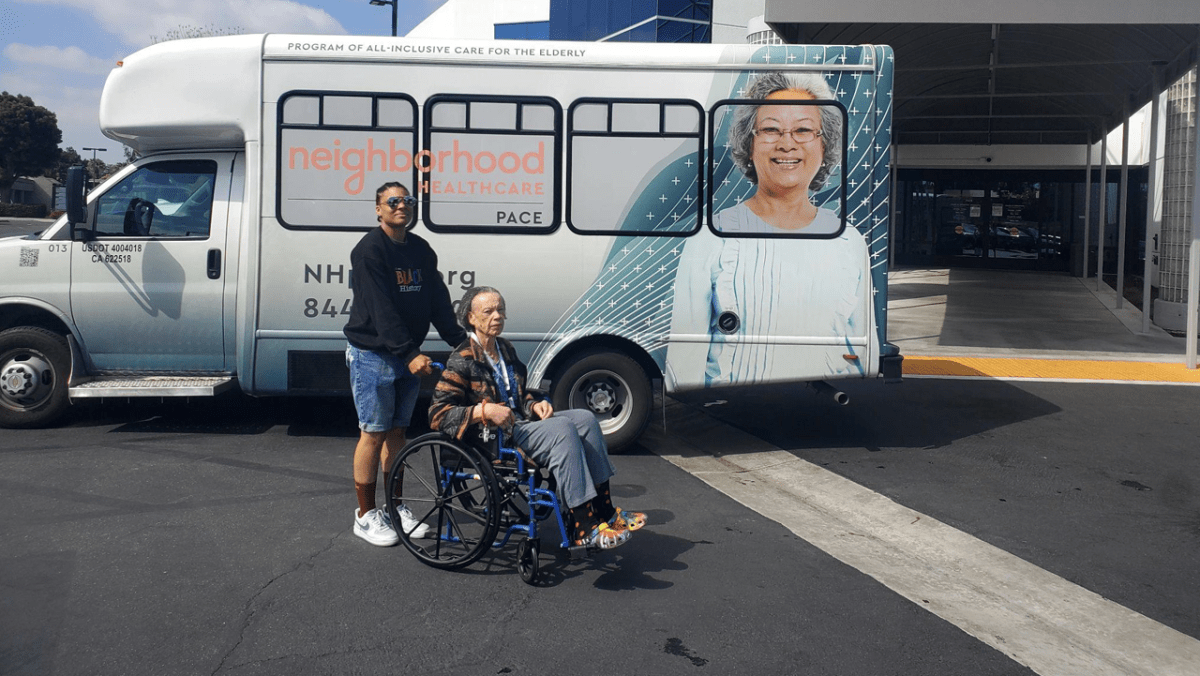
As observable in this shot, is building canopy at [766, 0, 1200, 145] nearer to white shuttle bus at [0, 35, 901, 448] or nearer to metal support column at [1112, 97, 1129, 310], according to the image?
metal support column at [1112, 97, 1129, 310]

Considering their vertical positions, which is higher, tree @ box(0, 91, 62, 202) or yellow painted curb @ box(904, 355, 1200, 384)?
tree @ box(0, 91, 62, 202)

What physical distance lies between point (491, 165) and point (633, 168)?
3.47ft

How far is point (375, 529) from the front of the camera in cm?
556

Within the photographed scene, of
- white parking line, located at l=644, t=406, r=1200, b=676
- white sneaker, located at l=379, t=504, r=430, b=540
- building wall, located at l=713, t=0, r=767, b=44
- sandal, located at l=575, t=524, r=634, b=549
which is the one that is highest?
building wall, located at l=713, t=0, r=767, b=44

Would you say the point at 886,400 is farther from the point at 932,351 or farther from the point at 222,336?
the point at 222,336

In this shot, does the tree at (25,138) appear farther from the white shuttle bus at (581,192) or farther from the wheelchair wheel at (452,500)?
the wheelchair wheel at (452,500)

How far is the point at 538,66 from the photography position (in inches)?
305

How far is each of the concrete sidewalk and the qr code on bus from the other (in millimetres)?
8653

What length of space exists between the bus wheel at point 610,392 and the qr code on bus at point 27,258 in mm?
4085

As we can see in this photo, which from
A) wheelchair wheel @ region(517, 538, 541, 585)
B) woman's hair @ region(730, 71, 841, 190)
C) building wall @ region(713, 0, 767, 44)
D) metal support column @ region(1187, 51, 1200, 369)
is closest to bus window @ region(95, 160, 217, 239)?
woman's hair @ region(730, 71, 841, 190)

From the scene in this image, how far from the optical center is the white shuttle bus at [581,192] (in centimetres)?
771

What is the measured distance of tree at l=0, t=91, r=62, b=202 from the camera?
6675 centimetres

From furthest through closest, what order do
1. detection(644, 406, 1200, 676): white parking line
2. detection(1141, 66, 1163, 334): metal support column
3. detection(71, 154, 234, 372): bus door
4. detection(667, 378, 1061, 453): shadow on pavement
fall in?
1. detection(1141, 66, 1163, 334): metal support column
2. detection(667, 378, 1061, 453): shadow on pavement
3. detection(71, 154, 234, 372): bus door
4. detection(644, 406, 1200, 676): white parking line

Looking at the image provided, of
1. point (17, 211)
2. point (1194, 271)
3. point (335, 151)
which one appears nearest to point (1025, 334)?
point (1194, 271)
